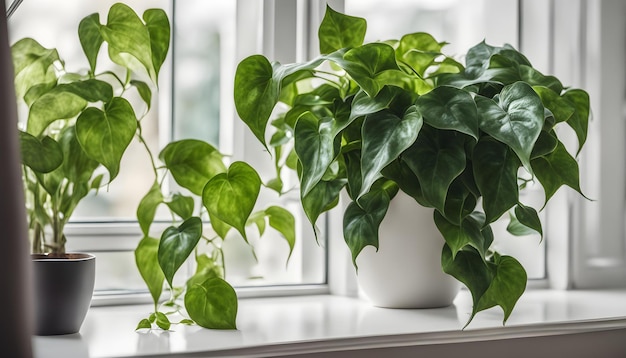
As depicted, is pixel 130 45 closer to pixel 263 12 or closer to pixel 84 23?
pixel 84 23

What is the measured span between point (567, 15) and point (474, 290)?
2.51 feet

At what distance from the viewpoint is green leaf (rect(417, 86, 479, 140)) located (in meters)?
0.88

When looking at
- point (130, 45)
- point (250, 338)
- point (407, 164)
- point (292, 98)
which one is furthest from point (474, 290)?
point (130, 45)

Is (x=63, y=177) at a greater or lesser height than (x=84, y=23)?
lesser

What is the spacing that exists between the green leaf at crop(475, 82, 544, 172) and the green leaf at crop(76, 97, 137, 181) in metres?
0.45

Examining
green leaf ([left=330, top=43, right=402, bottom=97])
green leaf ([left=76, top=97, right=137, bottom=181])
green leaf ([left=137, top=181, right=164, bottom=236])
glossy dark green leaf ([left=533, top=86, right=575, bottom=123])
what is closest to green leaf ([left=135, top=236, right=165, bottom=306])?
green leaf ([left=137, top=181, right=164, bottom=236])

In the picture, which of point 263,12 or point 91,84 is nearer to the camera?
point 91,84

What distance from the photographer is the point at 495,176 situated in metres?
0.93

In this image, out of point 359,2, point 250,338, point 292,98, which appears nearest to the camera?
point 250,338

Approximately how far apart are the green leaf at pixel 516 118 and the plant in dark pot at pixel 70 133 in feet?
1.43

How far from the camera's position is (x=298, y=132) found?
97 cm

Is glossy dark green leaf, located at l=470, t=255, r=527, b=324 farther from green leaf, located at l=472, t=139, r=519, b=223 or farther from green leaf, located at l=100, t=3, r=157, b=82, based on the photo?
green leaf, located at l=100, t=3, r=157, b=82

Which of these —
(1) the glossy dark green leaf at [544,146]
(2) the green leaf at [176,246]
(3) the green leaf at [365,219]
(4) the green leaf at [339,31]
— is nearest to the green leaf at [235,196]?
(2) the green leaf at [176,246]

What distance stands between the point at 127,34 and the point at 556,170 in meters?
0.61
